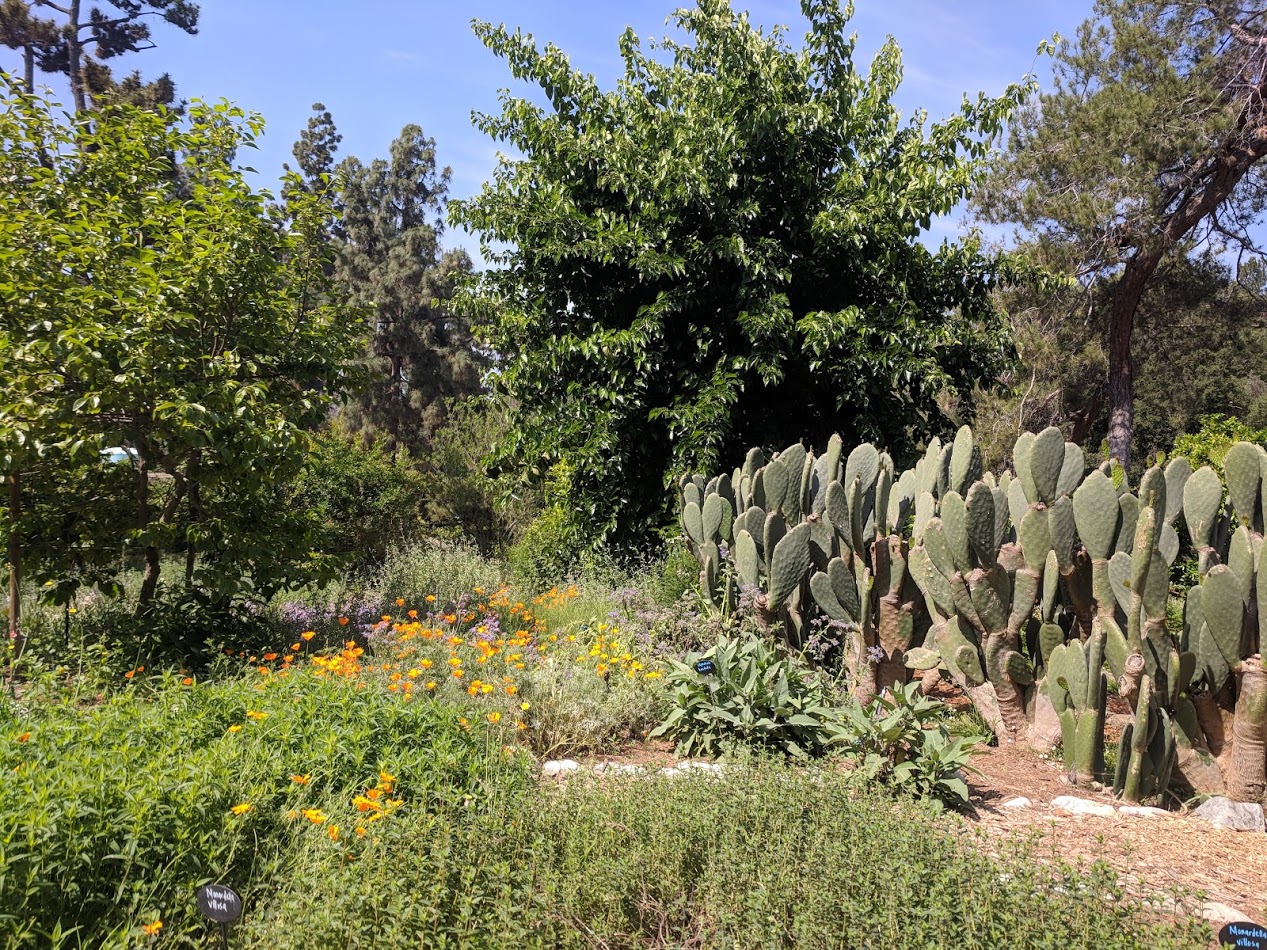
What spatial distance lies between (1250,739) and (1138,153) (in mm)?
11518

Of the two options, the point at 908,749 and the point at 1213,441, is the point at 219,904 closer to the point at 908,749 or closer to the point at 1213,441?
the point at 908,749

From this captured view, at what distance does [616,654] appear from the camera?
187 inches

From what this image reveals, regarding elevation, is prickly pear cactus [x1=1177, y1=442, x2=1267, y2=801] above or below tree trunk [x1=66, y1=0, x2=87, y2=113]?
below

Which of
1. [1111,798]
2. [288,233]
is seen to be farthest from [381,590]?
[1111,798]

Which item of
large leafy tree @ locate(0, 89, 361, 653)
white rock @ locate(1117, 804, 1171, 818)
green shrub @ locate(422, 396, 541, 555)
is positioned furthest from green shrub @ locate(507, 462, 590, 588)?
white rock @ locate(1117, 804, 1171, 818)

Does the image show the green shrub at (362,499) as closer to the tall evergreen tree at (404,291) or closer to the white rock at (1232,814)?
the white rock at (1232,814)

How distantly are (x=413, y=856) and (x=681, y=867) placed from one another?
30.8 inches

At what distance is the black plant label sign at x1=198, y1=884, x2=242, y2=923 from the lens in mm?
1972

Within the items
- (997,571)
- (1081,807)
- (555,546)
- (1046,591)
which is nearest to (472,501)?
(555,546)

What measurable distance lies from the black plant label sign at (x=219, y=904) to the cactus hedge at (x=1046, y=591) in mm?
3363

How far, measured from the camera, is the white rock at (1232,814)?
3.59m

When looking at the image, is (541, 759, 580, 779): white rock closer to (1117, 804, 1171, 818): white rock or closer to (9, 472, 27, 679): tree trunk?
(1117, 804, 1171, 818): white rock

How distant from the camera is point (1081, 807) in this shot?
3623mm

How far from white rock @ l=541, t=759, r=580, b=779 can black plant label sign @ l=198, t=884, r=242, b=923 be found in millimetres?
1641
